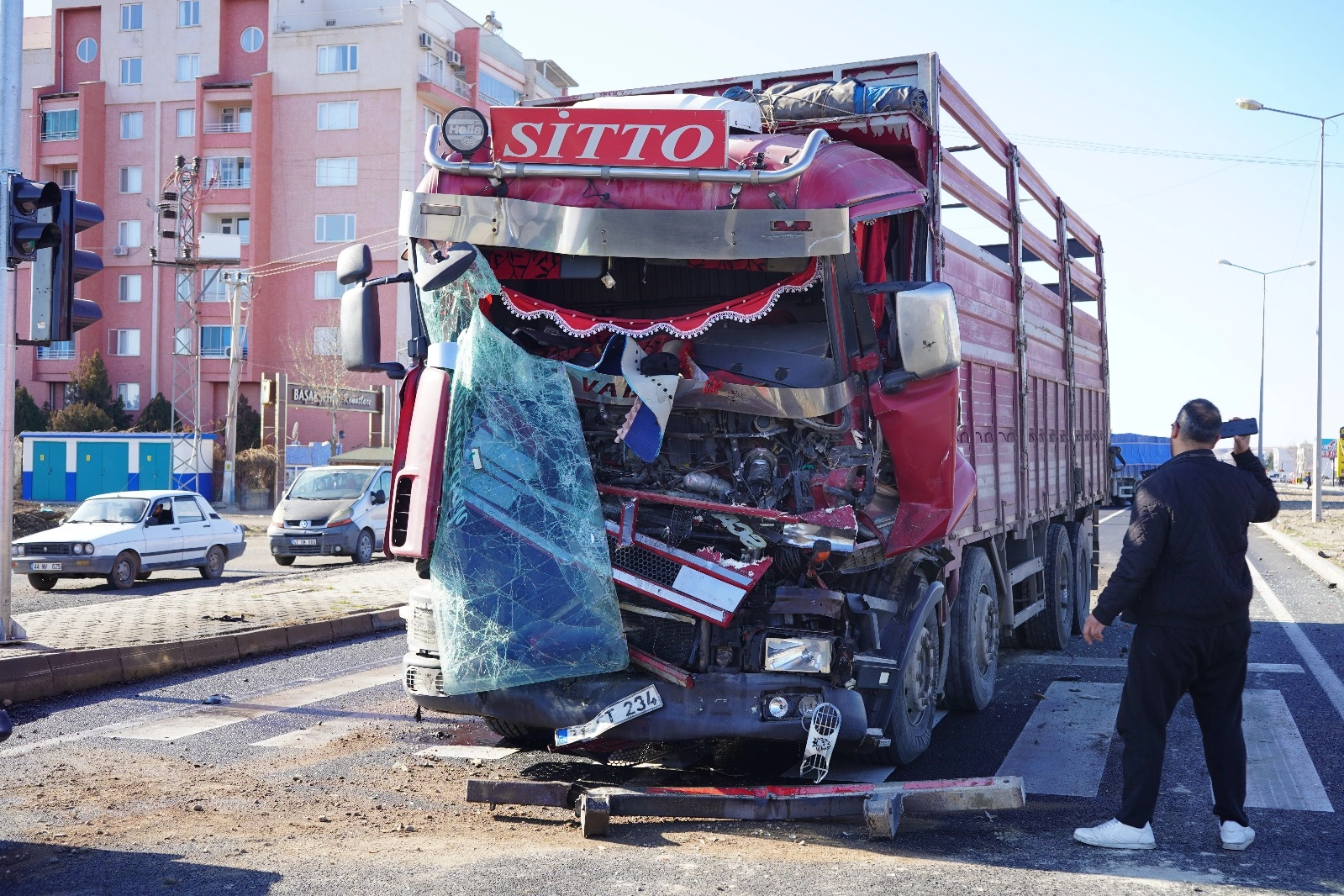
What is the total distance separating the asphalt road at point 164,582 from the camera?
54.7 feet

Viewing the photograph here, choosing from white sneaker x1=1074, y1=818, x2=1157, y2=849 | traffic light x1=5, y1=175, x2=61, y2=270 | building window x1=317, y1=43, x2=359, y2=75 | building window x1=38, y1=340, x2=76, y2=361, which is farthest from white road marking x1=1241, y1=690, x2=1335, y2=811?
building window x1=38, y1=340, x2=76, y2=361

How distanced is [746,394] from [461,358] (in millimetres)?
1337

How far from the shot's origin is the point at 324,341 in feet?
176

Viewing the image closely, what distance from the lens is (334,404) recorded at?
41625mm

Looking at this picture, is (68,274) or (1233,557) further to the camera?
(68,274)

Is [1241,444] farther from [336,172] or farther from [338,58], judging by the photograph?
[338,58]

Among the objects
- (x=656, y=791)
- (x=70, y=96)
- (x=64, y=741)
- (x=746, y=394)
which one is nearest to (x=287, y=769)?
(x=64, y=741)

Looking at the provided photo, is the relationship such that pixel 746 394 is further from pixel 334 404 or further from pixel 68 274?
pixel 334 404

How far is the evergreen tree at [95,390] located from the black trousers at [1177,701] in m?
56.2

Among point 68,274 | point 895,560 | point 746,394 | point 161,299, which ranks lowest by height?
point 895,560

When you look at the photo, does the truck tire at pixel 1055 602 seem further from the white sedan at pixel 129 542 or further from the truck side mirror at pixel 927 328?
the white sedan at pixel 129 542

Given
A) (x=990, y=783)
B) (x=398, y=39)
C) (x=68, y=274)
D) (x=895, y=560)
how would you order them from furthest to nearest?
(x=398, y=39)
(x=68, y=274)
(x=895, y=560)
(x=990, y=783)

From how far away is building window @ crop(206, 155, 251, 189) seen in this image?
5609cm

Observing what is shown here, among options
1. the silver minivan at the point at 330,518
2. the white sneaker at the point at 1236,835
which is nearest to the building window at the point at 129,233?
the silver minivan at the point at 330,518
